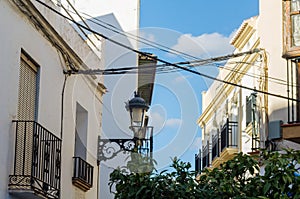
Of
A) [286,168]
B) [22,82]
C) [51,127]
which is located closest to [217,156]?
[51,127]

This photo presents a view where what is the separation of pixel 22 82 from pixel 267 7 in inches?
321

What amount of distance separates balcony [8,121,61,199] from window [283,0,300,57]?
5962 mm

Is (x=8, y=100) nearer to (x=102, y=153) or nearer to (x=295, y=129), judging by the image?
(x=102, y=153)

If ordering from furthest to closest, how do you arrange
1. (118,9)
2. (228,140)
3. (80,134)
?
(228,140)
(118,9)
(80,134)

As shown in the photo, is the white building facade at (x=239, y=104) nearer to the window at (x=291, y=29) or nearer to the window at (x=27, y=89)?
the window at (x=291, y=29)

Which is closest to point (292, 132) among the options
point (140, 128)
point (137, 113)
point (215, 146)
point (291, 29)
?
point (291, 29)

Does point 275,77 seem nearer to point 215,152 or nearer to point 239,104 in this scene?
point 239,104

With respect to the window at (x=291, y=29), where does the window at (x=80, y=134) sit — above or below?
below

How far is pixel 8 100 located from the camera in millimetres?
10398

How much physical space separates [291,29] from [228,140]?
17.9 ft

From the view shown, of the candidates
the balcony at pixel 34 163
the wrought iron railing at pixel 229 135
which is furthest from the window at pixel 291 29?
the balcony at pixel 34 163

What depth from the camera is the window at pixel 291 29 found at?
1606 cm

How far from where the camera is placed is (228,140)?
20969 millimetres

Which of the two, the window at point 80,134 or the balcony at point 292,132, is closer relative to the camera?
the window at point 80,134
